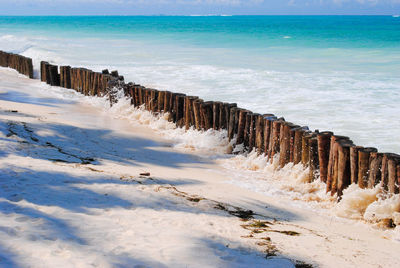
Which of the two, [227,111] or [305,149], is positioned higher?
[227,111]

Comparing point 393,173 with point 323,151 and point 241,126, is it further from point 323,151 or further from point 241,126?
point 241,126

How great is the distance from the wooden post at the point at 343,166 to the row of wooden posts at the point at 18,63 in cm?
1454

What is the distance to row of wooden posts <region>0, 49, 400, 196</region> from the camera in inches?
233

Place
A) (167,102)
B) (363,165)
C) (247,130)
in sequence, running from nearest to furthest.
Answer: (363,165), (247,130), (167,102)

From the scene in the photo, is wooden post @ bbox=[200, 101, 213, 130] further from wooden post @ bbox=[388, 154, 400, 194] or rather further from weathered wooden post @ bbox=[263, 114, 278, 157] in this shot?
wooden post @ bbox=[388, 154, 400, 194]

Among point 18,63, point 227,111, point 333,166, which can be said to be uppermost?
point 18,63

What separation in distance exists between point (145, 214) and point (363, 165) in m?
3.13

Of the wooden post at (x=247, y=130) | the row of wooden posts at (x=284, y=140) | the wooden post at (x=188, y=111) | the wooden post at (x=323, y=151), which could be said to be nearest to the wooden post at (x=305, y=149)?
the row of wooden posts at (x=284, y=140)

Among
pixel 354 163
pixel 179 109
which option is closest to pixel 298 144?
pixel 354 163

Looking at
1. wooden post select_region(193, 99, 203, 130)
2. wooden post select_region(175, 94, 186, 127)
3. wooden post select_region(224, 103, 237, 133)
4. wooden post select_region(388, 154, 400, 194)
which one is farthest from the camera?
wooden post select_region(175, 94, 186, 127)

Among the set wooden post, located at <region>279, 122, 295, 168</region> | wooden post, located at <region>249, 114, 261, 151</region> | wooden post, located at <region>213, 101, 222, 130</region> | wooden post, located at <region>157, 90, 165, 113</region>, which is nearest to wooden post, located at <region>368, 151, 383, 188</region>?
wooden post, located at <region>279, 122, 295, 168</region>

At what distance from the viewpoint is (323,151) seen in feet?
22.0

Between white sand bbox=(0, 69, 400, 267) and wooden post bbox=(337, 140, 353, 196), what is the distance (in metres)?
0.33

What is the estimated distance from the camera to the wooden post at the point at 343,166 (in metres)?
6.24
